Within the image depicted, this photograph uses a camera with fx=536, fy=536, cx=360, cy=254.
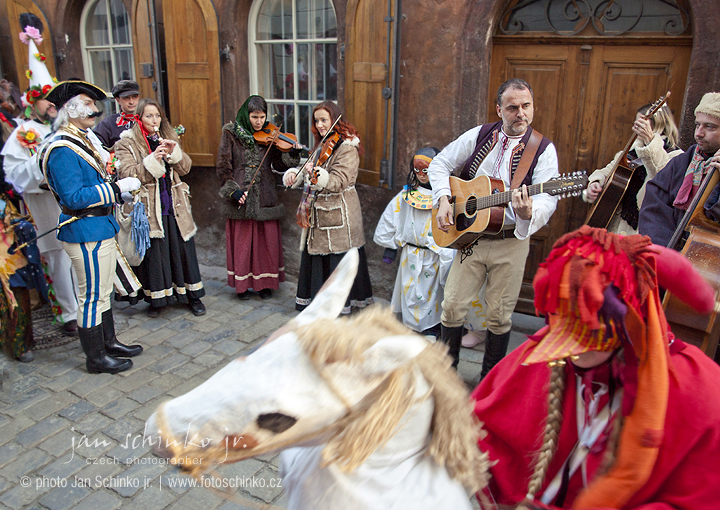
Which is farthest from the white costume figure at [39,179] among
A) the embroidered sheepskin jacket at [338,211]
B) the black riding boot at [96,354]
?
the embroidered sheepskin jacket at [338,211]

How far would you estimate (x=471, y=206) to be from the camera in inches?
147

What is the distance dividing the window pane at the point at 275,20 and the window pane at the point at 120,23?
229 cm

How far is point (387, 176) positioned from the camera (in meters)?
5.29

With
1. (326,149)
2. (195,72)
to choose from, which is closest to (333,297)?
(326,149)

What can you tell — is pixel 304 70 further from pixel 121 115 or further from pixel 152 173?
pixel 152 173

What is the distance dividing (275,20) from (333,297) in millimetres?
5750

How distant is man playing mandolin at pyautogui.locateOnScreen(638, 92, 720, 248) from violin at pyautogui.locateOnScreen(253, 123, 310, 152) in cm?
342

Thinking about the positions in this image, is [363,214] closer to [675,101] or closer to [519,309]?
[519,309]

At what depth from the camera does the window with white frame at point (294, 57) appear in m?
6.00

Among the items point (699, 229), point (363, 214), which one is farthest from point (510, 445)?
point (363, 214)

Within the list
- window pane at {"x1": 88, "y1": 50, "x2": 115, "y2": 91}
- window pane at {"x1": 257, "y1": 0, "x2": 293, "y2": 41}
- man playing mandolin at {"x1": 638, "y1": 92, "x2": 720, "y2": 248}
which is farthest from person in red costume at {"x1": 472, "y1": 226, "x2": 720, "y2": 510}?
window pane at {"x1": 88, "y1": 50, "x2": 115, "y2": 91}

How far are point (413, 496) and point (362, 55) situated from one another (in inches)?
186

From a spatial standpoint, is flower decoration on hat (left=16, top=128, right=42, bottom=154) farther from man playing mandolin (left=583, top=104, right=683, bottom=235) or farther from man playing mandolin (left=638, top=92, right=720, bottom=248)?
man playing mandolin (left=638, top=92, right=720, bottom=248)

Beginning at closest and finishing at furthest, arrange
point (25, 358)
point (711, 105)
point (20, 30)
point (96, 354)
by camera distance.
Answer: point (711, 105), point (96, 354), point (25, 358), point (20, 30)
